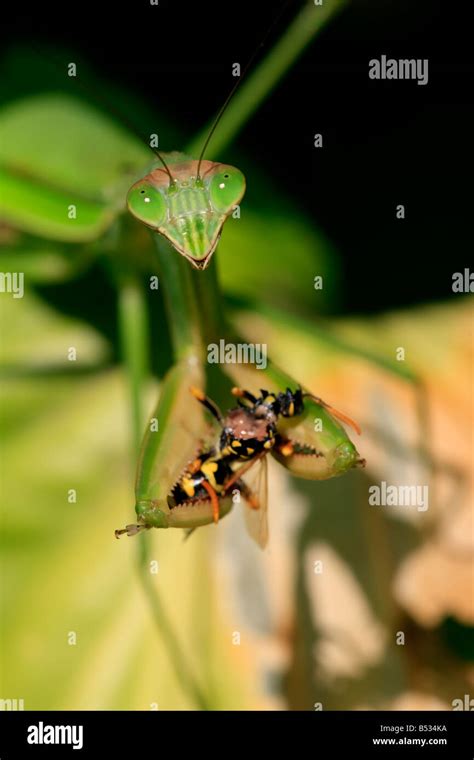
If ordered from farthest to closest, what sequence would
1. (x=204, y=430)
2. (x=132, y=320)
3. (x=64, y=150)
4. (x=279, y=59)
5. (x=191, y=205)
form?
(x=64, y=150) < (x=132, y=320) < (x=279, y=59) < (x=204, y=430) < (x=191, y=205)

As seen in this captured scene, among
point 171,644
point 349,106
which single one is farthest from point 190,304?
point 349,106

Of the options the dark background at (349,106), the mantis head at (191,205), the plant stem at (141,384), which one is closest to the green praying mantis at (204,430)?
the mantis head at (191,205)

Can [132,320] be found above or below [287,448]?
above

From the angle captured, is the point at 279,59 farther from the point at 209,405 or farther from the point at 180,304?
the point at 209,405

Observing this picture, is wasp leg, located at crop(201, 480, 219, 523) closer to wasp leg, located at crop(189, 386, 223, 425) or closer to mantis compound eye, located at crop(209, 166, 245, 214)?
wasp leg, located at crop(189, 386, 223, 425)

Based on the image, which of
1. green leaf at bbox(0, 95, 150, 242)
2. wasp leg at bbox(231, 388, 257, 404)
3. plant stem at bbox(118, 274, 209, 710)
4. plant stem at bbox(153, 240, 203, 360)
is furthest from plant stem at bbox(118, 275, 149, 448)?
wasp leg at bbox(231, 388, 257, 404)

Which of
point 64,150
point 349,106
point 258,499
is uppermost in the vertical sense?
point 349,106
